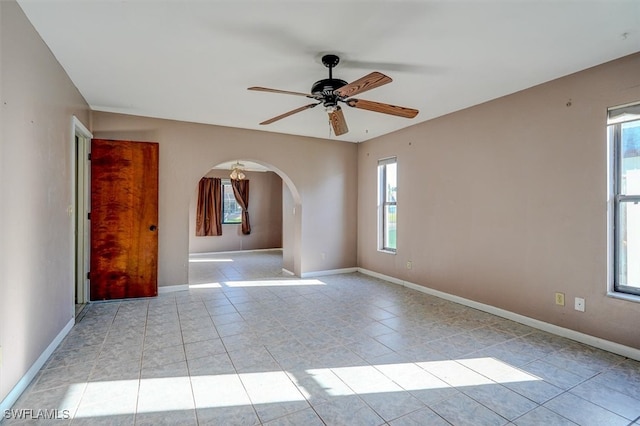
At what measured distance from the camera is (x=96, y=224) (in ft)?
13.7

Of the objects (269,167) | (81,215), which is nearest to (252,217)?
(269,167)

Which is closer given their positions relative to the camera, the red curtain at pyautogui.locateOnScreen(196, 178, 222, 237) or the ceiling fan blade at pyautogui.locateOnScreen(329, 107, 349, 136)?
the ceiling fan blade at pyautogui.locateOnScreen(329, 107, 349, 136)

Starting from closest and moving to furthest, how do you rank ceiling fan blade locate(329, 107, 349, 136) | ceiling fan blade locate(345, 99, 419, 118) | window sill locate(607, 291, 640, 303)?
window sill locate(607, 291, 640, 303) → ceiling fan blade locate(345, 99, 419, 118) → ceiling fan blade locate(329, 107, 349, 136)

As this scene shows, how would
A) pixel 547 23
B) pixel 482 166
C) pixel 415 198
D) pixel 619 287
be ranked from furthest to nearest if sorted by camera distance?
pixel 415 198
pixel 482 166
pixel 619 287
pixel 547 23

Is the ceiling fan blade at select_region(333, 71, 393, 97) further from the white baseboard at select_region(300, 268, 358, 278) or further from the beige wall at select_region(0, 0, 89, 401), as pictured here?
the white baseboard at select_region(300, 268, 358, 278)

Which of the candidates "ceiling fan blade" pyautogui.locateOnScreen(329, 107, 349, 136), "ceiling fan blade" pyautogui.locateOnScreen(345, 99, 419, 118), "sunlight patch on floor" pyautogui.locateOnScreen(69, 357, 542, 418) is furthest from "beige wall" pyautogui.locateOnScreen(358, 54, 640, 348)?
"ceiling fan blade" pyautogui.locateOnScreen(329, 107, 349, 136)

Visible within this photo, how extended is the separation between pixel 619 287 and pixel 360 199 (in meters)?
3.91

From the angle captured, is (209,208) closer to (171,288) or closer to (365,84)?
(171,288)

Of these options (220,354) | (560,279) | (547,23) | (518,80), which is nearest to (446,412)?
(220,354)

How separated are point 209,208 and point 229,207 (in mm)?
572

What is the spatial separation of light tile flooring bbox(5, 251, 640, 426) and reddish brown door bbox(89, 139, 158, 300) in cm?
39

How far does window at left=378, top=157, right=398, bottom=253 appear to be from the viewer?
552cm

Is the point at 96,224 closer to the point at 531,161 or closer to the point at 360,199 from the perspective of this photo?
the point at 360,199

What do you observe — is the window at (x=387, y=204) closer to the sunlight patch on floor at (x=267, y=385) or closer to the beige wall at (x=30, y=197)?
the sunlight patch on floor at (x=267, y=385)
